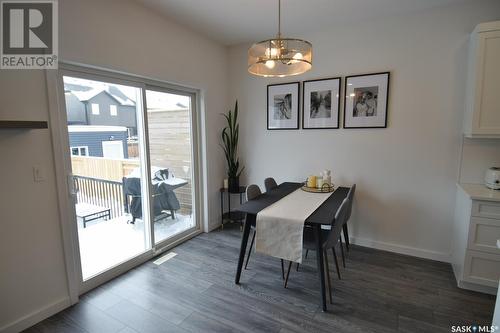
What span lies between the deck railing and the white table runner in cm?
156

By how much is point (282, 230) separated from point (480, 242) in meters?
1.72

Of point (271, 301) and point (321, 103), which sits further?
point (321, 103)

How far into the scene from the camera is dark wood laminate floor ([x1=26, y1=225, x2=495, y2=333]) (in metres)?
1.95

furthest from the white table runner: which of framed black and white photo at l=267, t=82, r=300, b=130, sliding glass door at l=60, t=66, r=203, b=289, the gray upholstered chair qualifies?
framed black and white photo at l=267, t=82, r=300, b=130

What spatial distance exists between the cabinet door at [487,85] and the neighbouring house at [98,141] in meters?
3.41

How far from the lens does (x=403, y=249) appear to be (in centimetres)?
304

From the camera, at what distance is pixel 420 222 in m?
2.95

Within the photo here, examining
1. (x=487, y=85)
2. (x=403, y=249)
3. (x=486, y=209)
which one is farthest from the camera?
(x=403, y=249)

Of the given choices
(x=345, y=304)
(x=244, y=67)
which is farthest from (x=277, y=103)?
(x=345, y=304)

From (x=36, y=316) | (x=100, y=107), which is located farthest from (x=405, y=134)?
(x=36, y=316)

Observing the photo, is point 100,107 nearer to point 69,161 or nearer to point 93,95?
point 93,95

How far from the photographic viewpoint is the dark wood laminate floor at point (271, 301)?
6.39 feet

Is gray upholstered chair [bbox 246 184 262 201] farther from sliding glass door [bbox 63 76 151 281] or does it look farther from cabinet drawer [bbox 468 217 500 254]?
cabinet drawer [bbox 468 217 500 254]

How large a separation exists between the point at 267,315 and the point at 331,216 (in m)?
0.95
